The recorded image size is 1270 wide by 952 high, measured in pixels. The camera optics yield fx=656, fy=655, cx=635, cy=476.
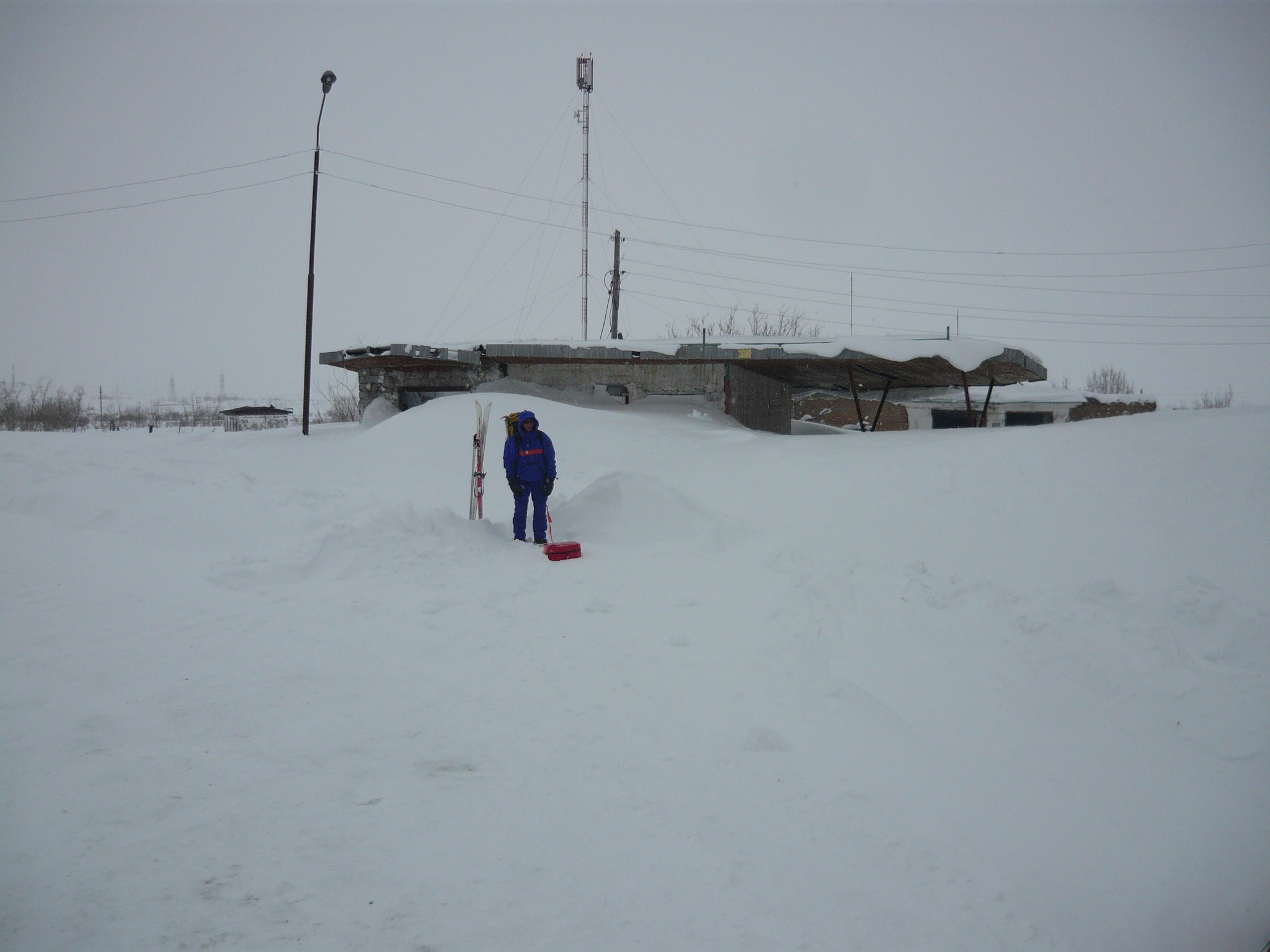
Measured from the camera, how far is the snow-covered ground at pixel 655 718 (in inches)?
94.6

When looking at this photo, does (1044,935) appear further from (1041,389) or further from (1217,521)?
(1041,389)

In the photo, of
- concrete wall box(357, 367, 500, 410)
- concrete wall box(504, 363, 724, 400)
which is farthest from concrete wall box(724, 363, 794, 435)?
concrete wall box(357, 367, 500, 410)

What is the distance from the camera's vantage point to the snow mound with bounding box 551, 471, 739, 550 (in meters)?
8.23

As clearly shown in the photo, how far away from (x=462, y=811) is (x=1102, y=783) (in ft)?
10.6

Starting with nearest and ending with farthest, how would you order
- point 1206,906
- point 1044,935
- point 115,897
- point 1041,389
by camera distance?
point 115,897 → point 1044,935 → point 1206,906 → point 1041,389

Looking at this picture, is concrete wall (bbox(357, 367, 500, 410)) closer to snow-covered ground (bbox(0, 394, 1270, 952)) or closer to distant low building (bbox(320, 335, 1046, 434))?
distant low building (bbox(320, 335, 1046, 434))

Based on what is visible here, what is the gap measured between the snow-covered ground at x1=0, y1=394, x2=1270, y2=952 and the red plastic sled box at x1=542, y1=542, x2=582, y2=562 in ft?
1.53

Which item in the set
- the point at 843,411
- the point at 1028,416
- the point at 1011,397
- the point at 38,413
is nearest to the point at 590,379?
the point at 843,411

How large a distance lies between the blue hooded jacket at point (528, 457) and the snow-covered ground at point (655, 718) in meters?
1.03

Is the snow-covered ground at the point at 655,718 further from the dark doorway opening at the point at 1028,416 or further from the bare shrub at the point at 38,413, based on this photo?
the bare shrub at the point at 38,413

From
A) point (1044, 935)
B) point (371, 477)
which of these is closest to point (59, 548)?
point (371, 477)

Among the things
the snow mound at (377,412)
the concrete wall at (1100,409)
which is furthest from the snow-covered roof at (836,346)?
the concrete wall at (1100,409)

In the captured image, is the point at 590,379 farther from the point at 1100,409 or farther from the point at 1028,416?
the point at 1100,409

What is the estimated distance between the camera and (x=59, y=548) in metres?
5.63
